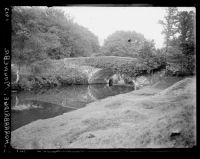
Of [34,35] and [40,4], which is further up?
[34,35]

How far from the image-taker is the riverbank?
3039 millimetres

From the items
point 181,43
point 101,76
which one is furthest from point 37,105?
point 101,76

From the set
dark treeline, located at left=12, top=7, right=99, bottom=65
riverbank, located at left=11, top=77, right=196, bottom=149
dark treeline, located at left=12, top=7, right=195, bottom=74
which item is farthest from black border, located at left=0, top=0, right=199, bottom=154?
dark treeline, located at left=12, top=7, right=99, bottom=65

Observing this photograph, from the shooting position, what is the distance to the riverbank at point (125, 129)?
120 inches

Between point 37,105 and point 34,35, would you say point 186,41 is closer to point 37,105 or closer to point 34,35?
point 34,35

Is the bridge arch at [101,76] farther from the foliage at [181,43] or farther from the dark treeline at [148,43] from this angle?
the foliage at [181,43]

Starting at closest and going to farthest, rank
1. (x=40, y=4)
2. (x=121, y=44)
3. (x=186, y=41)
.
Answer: (x=40, y=4) < (x=186, y=41) < (x=121, y=44)

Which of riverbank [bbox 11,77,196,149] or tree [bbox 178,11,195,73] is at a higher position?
tree [bbox 178,11,195,73]

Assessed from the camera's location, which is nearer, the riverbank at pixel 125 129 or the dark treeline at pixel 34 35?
the riverbank at pixel 125 129

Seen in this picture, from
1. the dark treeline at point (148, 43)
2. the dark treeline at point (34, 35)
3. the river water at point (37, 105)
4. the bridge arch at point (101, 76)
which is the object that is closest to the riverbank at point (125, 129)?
the river water at point (37, 105)

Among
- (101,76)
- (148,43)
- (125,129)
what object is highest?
(148,43)

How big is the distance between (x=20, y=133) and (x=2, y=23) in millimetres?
2607

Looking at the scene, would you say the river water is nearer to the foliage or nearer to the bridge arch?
the foliage

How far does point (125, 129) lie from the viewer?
373 centimetres
